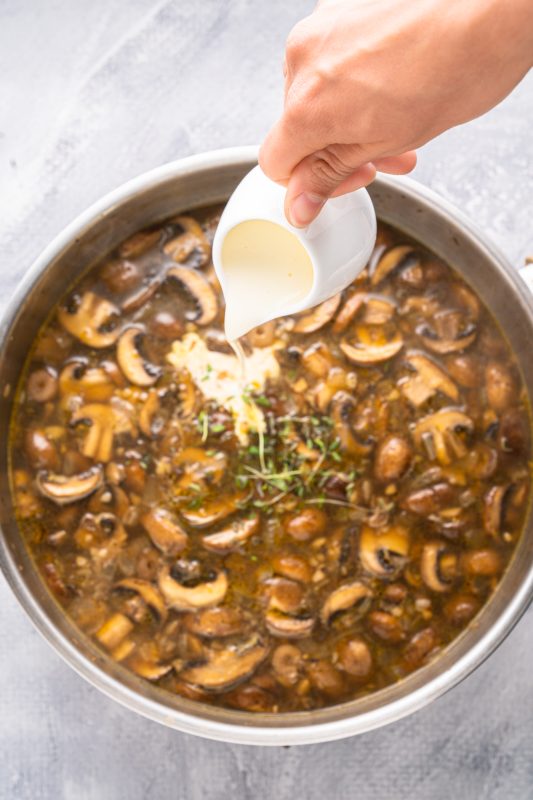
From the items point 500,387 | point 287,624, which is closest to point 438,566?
point 287,624

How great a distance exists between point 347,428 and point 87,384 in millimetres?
1017

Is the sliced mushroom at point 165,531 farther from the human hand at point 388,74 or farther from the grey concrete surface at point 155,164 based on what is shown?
the human hand at point 388,74

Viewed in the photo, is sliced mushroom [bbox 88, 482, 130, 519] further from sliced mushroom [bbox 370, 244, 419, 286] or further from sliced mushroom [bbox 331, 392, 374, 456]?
sliced mushroom [bbox 370, 244, 419, 286]

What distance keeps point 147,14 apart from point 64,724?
2.91m

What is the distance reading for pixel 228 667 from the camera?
3.14m

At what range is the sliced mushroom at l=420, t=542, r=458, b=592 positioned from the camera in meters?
3.16

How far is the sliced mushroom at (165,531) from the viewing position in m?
3.10

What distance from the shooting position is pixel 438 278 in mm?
3246

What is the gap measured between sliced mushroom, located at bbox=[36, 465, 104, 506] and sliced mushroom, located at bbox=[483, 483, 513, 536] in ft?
4.89

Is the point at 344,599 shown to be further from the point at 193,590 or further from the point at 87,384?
the point at 87,384

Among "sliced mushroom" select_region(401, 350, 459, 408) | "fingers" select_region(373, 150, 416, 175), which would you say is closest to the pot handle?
"sliced mushroom" select_region(401, 350, 459, 408)

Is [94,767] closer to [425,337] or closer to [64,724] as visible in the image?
[64,724]

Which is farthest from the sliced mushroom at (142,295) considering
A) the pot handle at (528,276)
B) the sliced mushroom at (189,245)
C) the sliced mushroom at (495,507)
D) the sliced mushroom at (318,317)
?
the sliced mushroom at (495,507)

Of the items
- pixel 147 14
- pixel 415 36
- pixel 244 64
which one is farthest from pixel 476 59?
pixel 147 14
